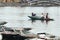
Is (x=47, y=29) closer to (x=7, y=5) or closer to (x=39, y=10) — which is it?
(x=39, y=10)

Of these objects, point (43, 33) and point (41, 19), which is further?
point (41, 19)

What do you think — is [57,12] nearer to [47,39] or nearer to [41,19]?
[41,19]

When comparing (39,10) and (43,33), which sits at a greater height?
(39,10)

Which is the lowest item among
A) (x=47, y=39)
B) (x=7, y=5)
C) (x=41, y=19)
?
(x=47, y=39)

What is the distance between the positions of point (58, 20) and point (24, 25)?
0.43 metres

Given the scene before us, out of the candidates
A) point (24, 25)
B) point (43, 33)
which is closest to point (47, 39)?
point (43, 33)

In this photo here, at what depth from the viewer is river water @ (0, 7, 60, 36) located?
249 cm

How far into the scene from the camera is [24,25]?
2490mm

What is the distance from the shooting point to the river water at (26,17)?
8.16ft

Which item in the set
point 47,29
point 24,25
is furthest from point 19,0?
point 47,29

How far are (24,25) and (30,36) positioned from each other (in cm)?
27

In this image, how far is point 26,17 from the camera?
2.60 m

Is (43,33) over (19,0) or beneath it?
beneath

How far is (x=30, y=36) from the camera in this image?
2.25m
